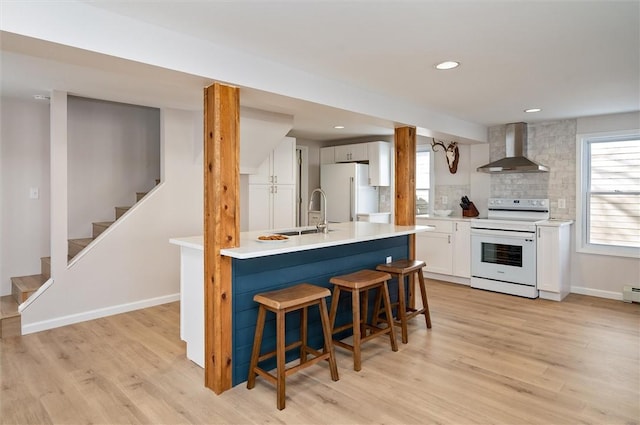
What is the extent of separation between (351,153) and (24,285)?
4714mm

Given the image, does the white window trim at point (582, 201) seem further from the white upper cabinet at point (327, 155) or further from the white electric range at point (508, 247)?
the white upper cabinet at point (327, 155)

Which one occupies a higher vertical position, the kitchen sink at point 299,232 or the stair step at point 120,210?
the stair step at point 120,210

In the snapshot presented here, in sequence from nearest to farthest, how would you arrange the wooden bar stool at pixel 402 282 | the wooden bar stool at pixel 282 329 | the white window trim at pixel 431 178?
the wooden bar stool at pixel 282 329 → the wooden bar stool at pixel 402 282 → the white window trim at pixel 431 178

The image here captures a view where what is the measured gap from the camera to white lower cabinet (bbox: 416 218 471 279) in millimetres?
5293

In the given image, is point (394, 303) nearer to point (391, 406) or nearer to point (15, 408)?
point (391, 406)

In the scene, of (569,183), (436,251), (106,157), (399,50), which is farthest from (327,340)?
(569,183)

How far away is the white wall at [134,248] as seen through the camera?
3.71 m

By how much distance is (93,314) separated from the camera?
13.0 ft

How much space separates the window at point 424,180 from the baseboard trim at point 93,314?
152 inches

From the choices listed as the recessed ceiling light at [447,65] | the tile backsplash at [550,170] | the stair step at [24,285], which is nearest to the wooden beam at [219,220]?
the recessed ceiling light at [447,65]

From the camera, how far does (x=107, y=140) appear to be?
469 cm

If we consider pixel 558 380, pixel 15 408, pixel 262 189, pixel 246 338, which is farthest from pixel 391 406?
pixel 262 189

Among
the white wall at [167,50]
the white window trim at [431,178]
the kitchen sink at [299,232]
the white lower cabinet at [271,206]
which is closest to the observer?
the white wall at [167,50]

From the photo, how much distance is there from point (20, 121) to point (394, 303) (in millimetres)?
4236
